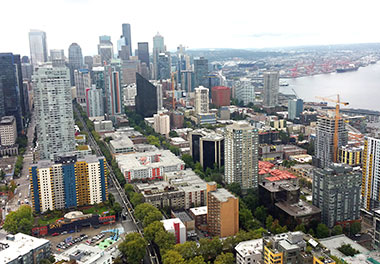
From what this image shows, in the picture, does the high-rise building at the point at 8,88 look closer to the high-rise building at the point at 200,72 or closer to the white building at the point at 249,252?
the high-rise building at the point at 200,72

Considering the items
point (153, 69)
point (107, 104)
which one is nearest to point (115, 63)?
point (107, 104)

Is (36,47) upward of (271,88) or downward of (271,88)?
upward

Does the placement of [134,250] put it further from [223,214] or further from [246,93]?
[246,93]

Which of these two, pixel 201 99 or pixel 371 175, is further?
pixel 201 99

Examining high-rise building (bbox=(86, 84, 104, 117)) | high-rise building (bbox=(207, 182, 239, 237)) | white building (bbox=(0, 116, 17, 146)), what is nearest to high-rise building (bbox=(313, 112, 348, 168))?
high-rise building (bbox=(207, 182, 239, 237))

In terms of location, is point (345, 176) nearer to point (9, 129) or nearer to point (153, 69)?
point (9, 129)

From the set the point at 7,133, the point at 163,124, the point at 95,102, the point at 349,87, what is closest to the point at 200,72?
the point at 95,102

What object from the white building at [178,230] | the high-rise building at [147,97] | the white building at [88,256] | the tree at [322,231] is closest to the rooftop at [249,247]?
the white building at [178,230]
